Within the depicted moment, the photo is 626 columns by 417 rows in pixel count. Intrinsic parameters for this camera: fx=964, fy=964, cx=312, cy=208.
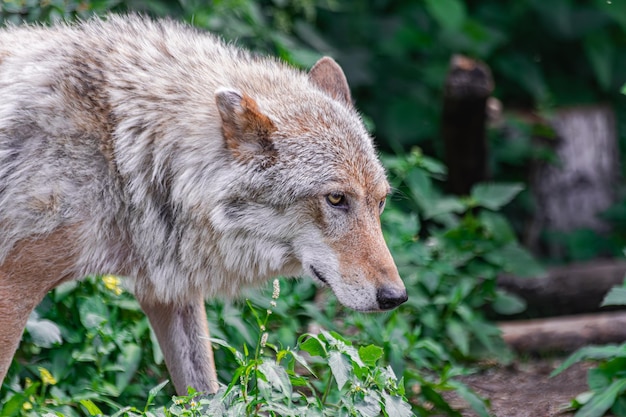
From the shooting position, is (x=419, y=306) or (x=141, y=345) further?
(x=419, y=306)

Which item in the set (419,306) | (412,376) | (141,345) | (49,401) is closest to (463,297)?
(419,306)

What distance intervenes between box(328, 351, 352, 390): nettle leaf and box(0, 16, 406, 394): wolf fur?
0.54 metres

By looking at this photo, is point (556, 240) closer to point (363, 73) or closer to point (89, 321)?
point (363, 73)

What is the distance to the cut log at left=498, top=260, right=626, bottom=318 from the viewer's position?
749 centimetres

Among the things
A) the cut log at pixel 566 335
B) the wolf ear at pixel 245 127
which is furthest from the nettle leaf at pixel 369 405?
the cut log at pixel 566 335

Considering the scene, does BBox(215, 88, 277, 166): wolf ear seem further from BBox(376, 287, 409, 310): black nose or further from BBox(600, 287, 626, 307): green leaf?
BBox(600, 287, 626, 307): green leaf

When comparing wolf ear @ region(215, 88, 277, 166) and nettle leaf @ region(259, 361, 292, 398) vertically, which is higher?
wolf ear @ region(215, 88, 277, 166)

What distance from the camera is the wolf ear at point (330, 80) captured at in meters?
4.88

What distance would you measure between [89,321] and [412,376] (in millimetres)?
1709

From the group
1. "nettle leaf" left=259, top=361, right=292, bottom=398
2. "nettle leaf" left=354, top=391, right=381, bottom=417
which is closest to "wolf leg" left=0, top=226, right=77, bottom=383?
"nettle leaf" left=259, top=361, right=292, bottom=398

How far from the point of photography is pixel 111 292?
520cm

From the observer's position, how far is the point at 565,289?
755cm

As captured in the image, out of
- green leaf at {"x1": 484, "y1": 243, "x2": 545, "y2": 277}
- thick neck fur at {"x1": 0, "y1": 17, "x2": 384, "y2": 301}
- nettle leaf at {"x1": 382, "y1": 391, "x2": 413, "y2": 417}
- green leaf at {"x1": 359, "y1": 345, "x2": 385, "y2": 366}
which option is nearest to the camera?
nettle leaf at {"x1": 382, "y1": 391, "x2": 413, "y2": 417}

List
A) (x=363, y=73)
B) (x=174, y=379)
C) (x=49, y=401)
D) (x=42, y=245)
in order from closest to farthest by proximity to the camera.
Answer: (x=42, y=245) → (x=49, y=401) → (x=174, y=379) → (x=363, y=73)
